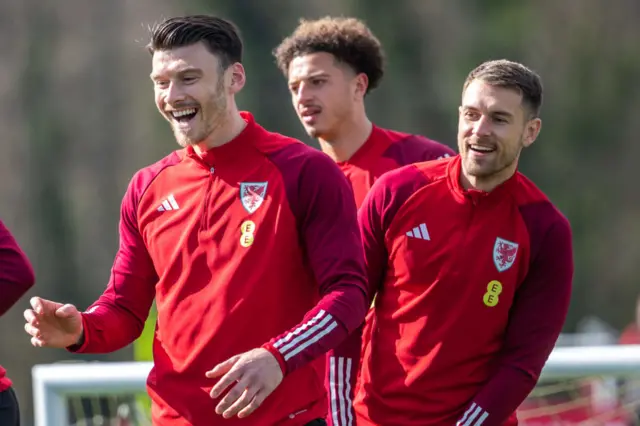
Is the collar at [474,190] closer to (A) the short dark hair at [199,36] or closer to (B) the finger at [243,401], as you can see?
(A) the short dark hair at [199,36]

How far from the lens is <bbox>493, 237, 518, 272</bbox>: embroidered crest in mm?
4148

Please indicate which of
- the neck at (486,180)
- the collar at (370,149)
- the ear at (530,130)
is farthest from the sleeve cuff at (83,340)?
the collar at (370,149)

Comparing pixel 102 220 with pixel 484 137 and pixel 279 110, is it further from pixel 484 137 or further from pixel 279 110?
pixel 484 137

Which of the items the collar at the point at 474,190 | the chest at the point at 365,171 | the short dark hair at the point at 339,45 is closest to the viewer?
the collar at the point at 474,190

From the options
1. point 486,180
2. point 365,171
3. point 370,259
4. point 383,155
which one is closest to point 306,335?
point 370,259

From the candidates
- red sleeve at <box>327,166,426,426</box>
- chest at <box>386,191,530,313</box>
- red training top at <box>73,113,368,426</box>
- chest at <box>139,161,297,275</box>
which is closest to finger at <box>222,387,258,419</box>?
red training top at <box>73,113,368,426</box>

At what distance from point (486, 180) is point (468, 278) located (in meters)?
0.34

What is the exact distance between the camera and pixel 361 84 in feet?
19.2

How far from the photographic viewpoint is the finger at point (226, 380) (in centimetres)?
340

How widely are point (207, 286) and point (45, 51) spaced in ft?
Answer: 70.1

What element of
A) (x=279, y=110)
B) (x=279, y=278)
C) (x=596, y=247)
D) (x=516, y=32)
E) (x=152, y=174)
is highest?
(x=516, y=32)

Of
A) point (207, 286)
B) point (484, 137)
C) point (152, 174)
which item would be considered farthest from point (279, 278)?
point (484, 137)

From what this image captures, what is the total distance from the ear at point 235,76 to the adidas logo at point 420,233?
2.41 ft

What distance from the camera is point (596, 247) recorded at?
23.1m
